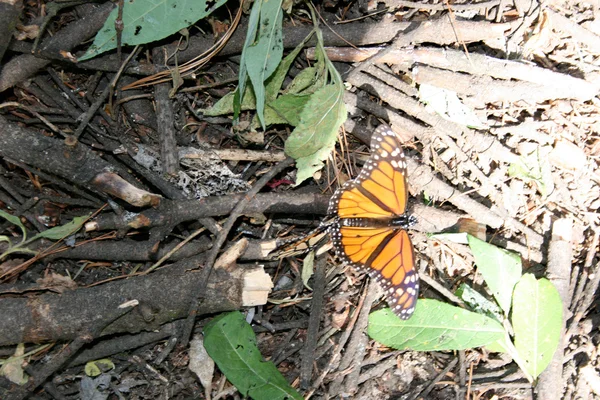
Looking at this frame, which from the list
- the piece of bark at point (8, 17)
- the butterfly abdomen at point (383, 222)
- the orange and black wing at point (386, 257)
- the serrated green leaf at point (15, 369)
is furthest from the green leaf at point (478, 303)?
the piece of bark at point (8, 17)

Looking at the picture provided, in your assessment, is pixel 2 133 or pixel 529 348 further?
pixel 529 348

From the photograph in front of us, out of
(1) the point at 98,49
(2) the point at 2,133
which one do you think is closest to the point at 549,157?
(1) the point at 98,49

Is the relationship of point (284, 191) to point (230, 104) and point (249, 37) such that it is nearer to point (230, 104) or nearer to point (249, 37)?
point (230, 104)

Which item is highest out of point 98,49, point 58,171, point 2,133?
point 98,49

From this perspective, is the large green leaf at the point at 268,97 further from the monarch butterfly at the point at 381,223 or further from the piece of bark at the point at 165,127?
the monarch butterfly at the point at 381,223

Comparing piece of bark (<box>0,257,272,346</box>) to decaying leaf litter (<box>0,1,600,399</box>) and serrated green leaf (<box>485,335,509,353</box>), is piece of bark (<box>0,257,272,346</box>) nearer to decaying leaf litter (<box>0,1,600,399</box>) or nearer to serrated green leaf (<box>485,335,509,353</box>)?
decaying leaf litter (<box>0,1,600,399</box>)

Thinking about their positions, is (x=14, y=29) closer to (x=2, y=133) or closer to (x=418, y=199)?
(x=2, y=133)
